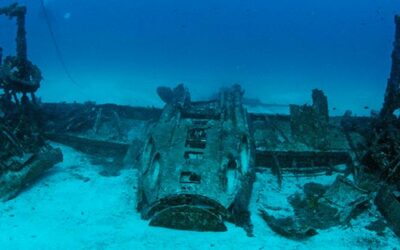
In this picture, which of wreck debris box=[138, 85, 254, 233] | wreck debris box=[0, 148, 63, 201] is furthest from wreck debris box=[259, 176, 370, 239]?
wreck debris box=[0, 148, 63, 201]

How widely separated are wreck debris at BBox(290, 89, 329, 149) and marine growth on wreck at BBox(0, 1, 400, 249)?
0.03 meters

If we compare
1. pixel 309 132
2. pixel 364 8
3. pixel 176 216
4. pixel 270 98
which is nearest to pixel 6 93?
pixel 176 216

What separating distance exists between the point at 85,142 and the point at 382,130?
7.67 metres

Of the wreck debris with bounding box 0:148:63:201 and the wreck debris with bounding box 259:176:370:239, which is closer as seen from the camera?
the wreck debris with bounding box 259:176:370:239

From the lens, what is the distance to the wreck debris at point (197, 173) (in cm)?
644

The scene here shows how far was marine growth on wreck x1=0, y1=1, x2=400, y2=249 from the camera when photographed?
6.40 m

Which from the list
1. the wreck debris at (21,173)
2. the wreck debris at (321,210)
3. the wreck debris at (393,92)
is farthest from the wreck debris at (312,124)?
the wreck debris at (21,173)

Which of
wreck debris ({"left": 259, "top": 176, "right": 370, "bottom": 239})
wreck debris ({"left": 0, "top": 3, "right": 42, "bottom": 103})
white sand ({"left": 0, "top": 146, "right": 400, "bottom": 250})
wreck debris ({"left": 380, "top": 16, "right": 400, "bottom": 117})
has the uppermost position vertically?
wreck debris ({"left": 380, "top": 16, "right": 400, "bottom": 117})

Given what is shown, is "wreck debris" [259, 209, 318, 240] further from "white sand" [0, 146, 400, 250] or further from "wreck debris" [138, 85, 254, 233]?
"wreck debris" [138, 85, 254, 233]

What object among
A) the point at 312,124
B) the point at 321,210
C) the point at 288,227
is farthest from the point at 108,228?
the point at 312,124

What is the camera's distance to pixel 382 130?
28.9 ft

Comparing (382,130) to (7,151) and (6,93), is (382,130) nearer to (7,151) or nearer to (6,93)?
(7,151)

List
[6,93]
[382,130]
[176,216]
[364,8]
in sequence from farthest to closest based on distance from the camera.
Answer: [364,8]
[6,93]
[382,130]
[176,216]

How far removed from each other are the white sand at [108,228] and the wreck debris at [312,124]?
83.1 inches
